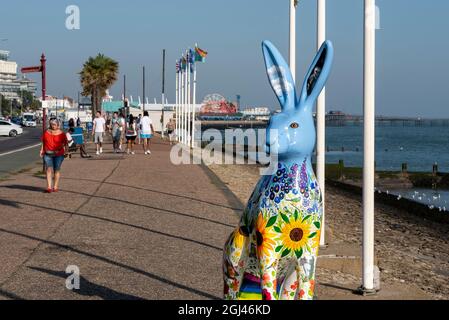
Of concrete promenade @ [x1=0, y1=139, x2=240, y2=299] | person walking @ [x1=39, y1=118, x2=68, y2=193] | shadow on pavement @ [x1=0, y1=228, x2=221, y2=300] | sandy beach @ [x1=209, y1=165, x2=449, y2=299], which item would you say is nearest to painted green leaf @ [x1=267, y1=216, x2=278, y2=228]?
shadow on pavement @ [x1=0, y1=228, x2=221, y2=300]

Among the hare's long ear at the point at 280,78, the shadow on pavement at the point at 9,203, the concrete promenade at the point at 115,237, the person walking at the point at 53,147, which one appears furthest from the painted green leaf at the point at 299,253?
the person walking at the point at 53,147

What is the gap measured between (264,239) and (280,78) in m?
1.18

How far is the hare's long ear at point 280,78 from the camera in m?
5.87

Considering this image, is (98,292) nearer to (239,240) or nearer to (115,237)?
(239,240)

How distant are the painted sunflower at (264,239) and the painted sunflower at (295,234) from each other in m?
0.08

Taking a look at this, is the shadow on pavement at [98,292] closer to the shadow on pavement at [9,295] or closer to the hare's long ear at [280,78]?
the shadow on pavement at [9,295]

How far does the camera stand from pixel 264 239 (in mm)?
5707

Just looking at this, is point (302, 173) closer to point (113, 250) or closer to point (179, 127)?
point (113, 250)

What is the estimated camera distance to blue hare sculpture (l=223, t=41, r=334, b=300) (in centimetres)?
571

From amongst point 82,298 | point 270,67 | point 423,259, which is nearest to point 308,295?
point 270,67

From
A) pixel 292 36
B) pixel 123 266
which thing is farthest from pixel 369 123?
pixel 292 36

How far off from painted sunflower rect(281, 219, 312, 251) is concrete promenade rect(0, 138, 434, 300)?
2508 millimetres

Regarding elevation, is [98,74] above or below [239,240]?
above

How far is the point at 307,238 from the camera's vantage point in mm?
5738
